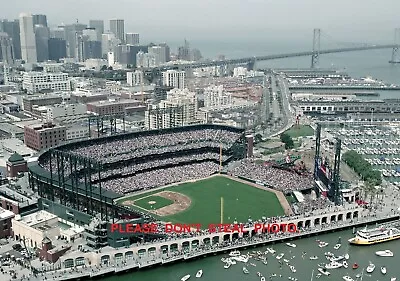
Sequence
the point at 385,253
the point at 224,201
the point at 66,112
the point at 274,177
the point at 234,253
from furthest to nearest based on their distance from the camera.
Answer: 1. the point at 66,112
2. the point at 274,177
3. the point at 224,201
4. the point at 385,253
5. the point at 234,253

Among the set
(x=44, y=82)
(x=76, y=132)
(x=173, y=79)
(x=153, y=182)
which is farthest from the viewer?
(x=173, y=79)

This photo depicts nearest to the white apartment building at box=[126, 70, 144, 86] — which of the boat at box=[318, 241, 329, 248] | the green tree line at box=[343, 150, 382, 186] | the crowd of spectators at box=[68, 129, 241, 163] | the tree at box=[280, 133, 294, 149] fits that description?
the tree at box=[280, 133, 294, 149]

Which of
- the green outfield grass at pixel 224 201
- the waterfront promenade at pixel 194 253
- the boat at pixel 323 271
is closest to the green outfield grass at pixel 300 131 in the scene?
the green outfield grass at pixel 224 201

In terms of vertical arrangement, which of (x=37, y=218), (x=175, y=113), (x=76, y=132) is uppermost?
(x=175, y=113)

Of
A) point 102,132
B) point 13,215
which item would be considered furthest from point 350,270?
point 102,132

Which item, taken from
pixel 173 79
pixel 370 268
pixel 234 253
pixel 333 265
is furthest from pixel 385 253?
pixel 173 79
